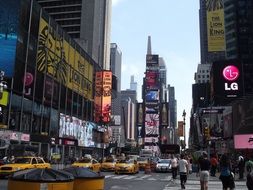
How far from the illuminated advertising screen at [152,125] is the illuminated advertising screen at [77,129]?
101m

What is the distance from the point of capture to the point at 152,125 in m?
193

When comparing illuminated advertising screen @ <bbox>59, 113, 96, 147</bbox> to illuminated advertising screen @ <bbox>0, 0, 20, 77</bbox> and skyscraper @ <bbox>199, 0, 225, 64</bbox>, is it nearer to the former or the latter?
illuminated advertising screen @ <bbox>0, 0, 20, 77</bbox>

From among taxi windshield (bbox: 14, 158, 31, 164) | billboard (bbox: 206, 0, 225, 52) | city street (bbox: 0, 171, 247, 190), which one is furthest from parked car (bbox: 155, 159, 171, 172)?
taxi windshield (bbox: 14, 158, 31, 164)

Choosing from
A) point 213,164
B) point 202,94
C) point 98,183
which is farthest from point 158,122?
point 98,183

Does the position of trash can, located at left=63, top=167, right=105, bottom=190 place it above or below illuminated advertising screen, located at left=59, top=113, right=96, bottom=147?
below

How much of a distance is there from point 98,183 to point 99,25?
136m

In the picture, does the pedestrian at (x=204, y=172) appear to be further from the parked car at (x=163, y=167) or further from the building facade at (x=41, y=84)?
the building facade at (x=41, y=84)

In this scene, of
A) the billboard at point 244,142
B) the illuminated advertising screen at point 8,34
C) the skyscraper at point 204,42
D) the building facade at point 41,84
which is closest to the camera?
the illuminated advertising screen at point 8,34

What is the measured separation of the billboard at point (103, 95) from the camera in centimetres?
9312

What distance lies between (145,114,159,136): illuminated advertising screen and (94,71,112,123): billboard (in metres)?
95.6

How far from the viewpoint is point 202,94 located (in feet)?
472

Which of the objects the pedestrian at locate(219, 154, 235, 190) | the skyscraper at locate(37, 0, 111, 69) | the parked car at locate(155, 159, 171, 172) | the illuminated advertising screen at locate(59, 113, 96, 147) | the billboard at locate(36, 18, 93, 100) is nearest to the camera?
the pedestrian at locate(219, 154, 235, 190)

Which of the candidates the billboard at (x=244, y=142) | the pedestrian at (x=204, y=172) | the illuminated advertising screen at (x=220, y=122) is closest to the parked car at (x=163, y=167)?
the billboard at (x=244, y=142)

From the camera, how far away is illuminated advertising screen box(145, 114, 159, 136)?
191125 mm
